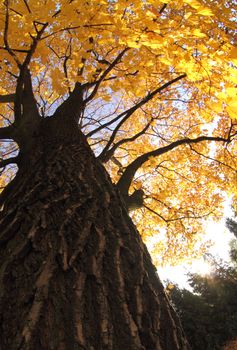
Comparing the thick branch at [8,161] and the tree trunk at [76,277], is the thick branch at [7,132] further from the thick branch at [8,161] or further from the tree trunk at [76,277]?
the tree trunk at [76,277]

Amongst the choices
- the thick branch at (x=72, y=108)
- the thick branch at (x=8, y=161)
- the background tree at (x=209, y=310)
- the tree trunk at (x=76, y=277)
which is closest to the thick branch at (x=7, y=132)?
the thick branch at (x=8, y=161)

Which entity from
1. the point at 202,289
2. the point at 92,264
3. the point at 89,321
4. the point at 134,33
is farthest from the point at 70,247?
the point at 202,289

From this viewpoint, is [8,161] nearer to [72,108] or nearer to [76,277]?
[72,108]

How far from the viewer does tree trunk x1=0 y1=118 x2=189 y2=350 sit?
53.4 inches

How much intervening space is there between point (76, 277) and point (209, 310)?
42.6 feet

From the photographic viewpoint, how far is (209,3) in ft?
8.79

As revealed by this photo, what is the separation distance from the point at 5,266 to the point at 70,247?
400 mm

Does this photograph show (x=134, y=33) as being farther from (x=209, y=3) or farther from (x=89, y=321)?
(x=89, y=321)

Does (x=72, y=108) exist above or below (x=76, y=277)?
above

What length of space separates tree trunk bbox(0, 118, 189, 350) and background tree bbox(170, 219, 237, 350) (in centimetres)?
1133

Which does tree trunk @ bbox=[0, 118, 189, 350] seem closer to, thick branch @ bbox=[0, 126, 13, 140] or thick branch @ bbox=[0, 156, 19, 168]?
thick branch @ bbox=[0, 156, 19, 168]

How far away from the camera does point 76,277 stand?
1638 millimetres

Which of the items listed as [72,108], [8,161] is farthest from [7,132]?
[72,108]

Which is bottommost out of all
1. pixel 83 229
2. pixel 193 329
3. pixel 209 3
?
pixel 83 229
